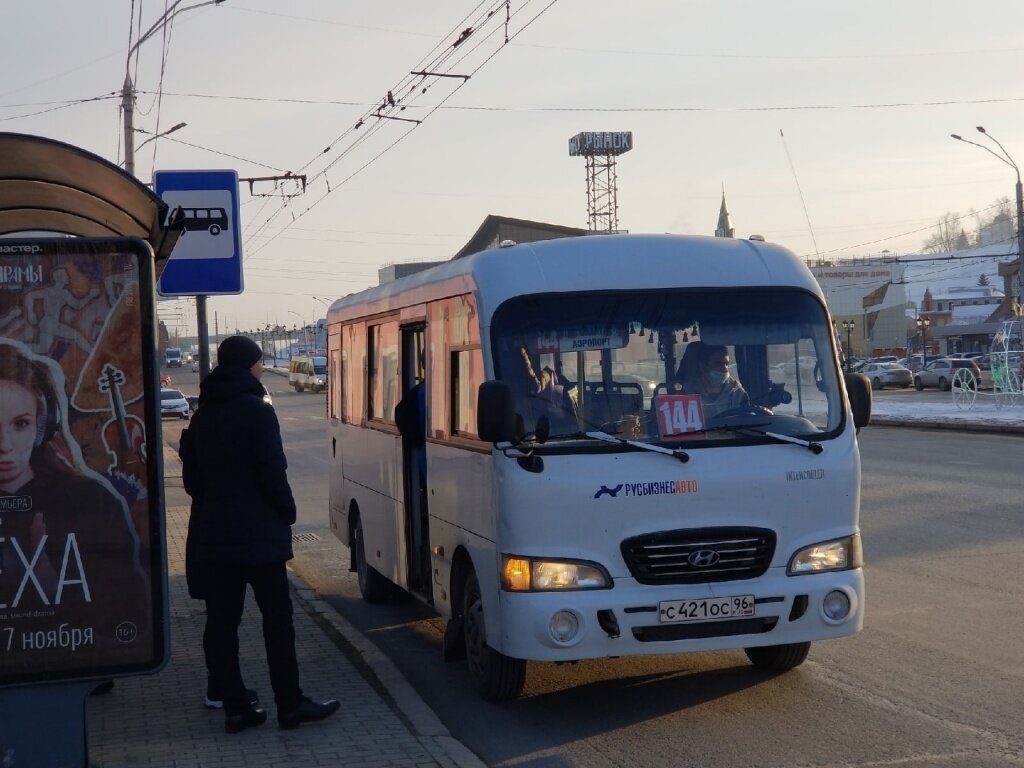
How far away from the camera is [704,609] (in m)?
6.78

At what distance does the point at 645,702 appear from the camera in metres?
7.41

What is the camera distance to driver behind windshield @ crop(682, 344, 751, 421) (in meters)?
7.15

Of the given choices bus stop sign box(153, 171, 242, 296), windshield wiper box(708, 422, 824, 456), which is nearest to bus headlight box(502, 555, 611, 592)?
windshield wiper box(708, 422, 824, 456)

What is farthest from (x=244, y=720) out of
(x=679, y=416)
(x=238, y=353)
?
(x=679, y=416)

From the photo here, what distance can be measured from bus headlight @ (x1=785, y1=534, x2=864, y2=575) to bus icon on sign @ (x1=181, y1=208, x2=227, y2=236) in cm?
515

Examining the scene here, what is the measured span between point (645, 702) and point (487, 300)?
2.34 m

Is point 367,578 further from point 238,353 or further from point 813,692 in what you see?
point 238,353

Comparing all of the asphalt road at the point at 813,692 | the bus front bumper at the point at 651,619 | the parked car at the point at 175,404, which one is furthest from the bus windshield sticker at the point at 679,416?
the parked car at the point at 175,404

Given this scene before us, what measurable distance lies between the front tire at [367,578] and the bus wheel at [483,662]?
3.23 metres

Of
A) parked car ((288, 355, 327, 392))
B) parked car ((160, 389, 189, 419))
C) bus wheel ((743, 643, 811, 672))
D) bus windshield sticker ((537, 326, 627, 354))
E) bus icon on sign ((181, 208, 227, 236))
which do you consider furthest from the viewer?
parked car ((288, 355, 327, 392))

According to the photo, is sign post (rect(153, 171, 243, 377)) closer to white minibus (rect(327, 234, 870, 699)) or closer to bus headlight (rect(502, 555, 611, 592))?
white minibus (rect(327, 234, 870, 699))

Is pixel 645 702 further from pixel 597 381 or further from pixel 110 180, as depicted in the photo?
pixel 110 180

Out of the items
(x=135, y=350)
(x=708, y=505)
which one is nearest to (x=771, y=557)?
(x=708, y=505)

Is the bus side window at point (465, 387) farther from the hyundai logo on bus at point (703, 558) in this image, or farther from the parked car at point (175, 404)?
the parked car at point (175, 404)
